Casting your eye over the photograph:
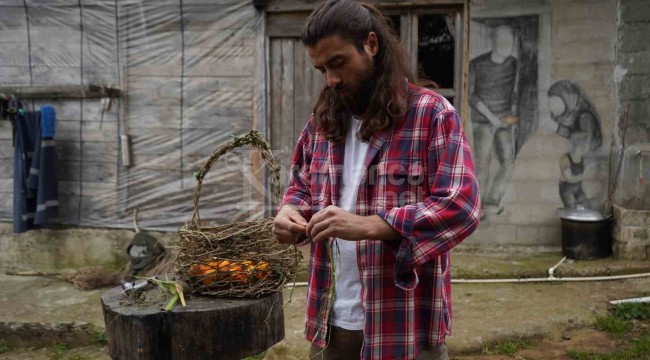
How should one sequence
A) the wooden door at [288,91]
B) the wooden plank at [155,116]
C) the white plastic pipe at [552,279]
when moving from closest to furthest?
the white plastic pipe at [552,279] → the wooden door at [288,91] → the wooden plank at [155,116]

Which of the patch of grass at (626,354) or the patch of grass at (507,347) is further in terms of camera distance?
the patch of grass at (507,347)

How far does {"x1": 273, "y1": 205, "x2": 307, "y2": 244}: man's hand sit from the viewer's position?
71.6 inches

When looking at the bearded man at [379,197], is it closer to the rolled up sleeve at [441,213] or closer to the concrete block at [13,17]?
the rolled up sleeve at [441,213]

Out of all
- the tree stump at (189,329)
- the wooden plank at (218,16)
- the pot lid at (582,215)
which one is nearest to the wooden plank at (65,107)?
the wooden plank at (218,16)

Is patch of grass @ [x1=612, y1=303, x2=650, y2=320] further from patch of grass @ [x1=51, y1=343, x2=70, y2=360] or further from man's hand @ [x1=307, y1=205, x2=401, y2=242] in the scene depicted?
patch of grass @ [x1=51, y1=343, x2=70, y2=360]

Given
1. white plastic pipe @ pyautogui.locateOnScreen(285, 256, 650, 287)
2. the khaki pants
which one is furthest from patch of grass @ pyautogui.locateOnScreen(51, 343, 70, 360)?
the khaki pants

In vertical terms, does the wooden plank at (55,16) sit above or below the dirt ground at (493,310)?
above

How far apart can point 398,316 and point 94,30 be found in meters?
5.26

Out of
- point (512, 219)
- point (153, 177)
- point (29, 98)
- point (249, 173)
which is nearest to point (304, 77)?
point (249, 173)

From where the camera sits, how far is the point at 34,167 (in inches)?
233

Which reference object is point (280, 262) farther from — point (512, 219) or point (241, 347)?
point (512, 219)

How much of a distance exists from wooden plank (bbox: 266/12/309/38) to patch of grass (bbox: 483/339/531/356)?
3339 millimetres

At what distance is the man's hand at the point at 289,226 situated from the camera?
5.97 feet

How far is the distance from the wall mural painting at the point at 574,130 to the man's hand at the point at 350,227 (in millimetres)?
4383
